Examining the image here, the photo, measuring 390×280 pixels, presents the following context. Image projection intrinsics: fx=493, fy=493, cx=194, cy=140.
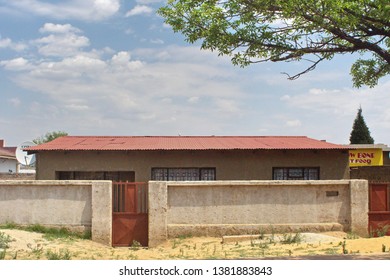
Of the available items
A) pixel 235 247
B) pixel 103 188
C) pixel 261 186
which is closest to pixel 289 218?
pixel 261 186

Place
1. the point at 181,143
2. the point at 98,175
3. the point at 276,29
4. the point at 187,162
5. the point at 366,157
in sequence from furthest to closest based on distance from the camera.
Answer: the point at 366,157, the point at 181,143, the point at 98,175, the point at 187,162, the point at 276,29

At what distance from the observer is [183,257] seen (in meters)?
12.2

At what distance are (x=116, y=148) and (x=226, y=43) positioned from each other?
317 inches

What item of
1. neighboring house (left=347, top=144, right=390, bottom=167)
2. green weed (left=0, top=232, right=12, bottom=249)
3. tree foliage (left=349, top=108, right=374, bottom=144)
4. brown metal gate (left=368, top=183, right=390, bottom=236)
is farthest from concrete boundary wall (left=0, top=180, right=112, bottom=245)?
tree foliage (left=349, top=108, right=374, bottom=144)

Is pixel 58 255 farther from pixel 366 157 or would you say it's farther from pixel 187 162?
pixel 366 157

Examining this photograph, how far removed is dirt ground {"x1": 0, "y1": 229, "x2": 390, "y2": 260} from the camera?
38.7ft

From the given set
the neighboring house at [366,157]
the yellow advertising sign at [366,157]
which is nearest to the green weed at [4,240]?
the neighboring house at [366,157]

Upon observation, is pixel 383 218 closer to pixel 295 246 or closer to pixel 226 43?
pixel 295 246

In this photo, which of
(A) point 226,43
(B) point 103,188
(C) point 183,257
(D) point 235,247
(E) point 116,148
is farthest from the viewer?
(E) point 116,148

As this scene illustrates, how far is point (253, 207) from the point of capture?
14680mm

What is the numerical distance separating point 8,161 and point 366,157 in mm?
29498

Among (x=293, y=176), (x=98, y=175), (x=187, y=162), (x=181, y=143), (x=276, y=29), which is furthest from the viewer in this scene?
(x=181, y=143)

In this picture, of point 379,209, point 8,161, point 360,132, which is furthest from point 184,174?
point 8,161

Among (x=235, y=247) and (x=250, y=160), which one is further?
(x=250, y=160)
